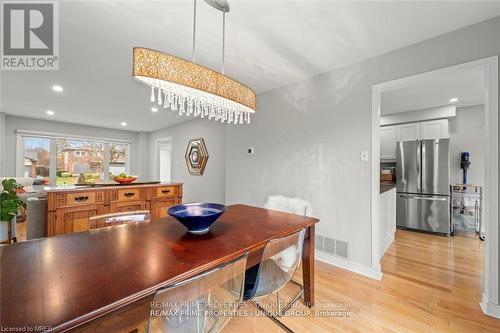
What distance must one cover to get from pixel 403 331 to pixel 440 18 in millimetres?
2437

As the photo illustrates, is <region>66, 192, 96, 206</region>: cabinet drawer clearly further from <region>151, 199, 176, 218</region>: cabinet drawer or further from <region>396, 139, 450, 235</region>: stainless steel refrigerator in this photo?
<region>396, 139, 450, 235</region>: stainless steel refrigerator

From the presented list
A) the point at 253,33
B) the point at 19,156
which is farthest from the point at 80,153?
the point at 253,33

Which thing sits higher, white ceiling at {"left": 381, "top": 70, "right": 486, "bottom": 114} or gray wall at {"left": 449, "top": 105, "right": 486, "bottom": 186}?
white ceiling at {"left": 381, "top": 70, "right": 486, "bottom": 114}

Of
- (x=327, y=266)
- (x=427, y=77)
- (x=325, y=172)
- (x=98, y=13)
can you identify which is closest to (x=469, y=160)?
(x=427, y=77)

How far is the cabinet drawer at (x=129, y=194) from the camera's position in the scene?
8.98 ft

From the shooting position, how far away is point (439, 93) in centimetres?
321

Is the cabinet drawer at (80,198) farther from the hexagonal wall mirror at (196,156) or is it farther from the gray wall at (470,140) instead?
the gray wall at (470,140)

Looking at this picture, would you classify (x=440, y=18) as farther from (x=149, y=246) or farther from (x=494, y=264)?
(x=149, y=246)

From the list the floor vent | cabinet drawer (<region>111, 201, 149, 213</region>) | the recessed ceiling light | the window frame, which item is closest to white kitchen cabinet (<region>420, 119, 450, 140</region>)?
the floor vent

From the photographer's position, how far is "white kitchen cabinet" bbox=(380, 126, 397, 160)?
4.25 meters

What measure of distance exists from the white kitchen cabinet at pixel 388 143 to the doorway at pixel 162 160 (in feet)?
19.3

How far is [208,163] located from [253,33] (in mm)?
3277

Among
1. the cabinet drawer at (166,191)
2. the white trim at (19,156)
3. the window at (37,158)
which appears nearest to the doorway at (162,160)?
the window at (37,158)

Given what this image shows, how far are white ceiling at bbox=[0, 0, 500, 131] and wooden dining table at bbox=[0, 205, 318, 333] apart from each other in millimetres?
1649
